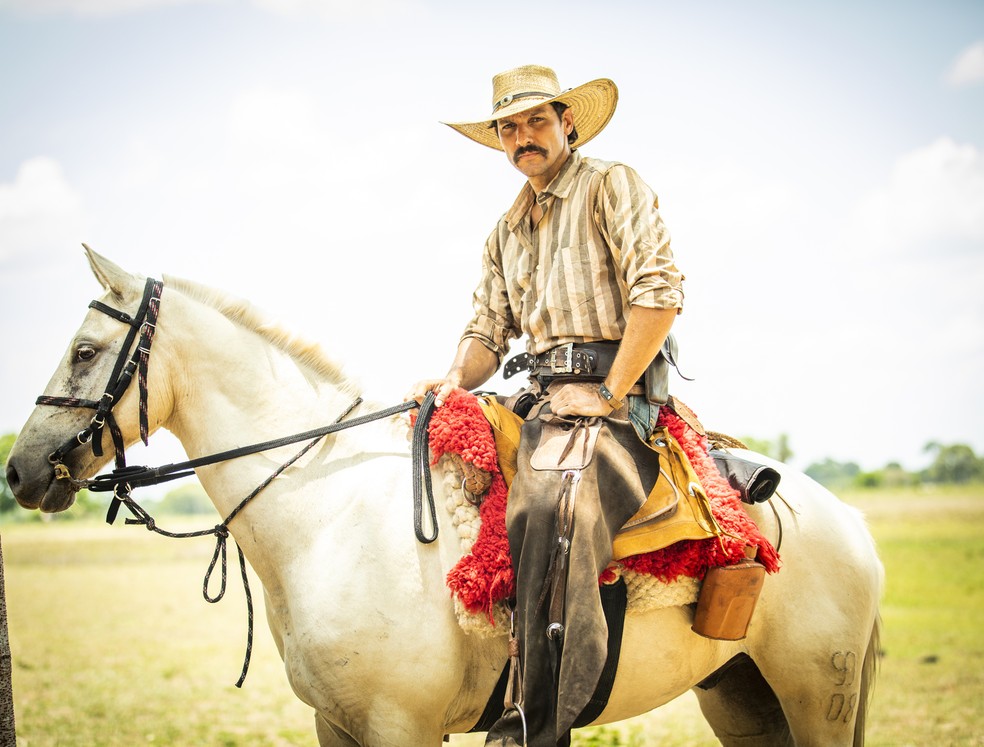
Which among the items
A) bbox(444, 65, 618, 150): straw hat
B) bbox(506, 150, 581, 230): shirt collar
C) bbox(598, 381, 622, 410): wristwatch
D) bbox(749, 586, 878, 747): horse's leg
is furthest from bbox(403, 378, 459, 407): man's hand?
bbox(749, 586, 878, 747): horse's leg

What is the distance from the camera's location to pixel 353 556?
3.07m

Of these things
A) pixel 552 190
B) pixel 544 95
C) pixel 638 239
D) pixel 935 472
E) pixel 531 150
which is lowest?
pixel 935 472

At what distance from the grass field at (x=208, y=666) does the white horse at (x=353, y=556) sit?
350 cm

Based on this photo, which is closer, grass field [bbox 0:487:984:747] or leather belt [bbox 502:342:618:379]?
leather belt [bbox 502:342:618:379]

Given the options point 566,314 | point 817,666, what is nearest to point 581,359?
point 566,314

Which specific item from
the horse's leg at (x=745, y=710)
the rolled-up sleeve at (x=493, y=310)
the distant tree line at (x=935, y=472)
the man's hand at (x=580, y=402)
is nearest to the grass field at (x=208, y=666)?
the horse's leg at (x=745, y=710)

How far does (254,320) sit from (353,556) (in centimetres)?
116

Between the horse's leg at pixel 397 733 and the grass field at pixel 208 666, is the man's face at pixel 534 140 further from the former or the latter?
the grass field at pixel 208 666

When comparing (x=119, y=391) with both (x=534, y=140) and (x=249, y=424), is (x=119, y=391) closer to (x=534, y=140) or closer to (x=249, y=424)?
(x=249, y=424)

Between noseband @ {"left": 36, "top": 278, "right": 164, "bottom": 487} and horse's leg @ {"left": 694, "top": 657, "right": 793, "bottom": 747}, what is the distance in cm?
326

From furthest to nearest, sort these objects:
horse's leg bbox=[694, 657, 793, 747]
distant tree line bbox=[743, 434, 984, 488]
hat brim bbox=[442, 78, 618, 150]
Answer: distant tree line bbox=[743, 434, 984, 488] < horse's leg bbox=[694, 657, 793, 747] < hat brim bbox=[442, 78, 618, 150]

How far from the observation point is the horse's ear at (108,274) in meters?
3.16

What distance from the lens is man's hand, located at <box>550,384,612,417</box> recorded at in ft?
10.7

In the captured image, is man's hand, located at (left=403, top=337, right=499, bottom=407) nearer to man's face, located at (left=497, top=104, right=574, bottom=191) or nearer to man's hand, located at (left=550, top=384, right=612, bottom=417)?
man's hand, located at (left=550, top=384, right=612, bottom=417)
